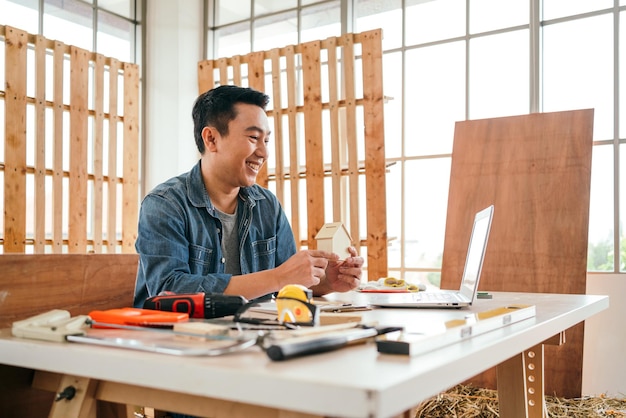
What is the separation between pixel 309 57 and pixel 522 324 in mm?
3996

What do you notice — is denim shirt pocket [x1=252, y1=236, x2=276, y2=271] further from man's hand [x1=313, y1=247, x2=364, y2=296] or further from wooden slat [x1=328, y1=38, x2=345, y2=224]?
wooden slat [x1=328, y1=38, x2=345, y2=224]

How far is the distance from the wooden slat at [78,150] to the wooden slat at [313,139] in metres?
1.81

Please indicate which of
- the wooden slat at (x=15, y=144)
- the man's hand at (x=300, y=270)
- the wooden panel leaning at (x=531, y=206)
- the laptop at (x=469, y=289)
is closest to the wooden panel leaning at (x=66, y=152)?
the wooden slat at (x=15, y=144)

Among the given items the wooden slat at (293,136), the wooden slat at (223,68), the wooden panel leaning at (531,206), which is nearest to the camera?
the wooden panel leaning at (531,206)

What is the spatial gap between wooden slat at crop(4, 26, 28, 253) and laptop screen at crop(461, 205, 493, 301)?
3727 millimetres

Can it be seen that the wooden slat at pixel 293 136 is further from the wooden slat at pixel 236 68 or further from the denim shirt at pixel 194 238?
the denim shirt at pixel 194 238

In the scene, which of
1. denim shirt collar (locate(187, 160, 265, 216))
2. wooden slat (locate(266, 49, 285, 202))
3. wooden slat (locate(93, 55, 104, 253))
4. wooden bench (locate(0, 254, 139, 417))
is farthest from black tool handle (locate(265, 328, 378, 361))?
wooden slat (locate(93, 55, 104, 253))

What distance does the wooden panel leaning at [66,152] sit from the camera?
4527 mm

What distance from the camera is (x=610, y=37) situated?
13.1ft

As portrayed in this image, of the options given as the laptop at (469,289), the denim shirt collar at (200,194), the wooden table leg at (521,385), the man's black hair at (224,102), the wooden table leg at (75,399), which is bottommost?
the wooden table leg at (521,385)

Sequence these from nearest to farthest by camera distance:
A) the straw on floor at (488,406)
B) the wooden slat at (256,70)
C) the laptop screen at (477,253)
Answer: the laptop screen at (477,253), the straw on floor at (488,406), the wooden slat at (256,70)

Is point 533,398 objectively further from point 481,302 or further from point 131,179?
point 131,179

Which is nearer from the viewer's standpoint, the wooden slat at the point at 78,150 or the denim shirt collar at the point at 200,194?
the denim shirt collar at the point at 200,194

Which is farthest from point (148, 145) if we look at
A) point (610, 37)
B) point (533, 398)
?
point (533, 398)
